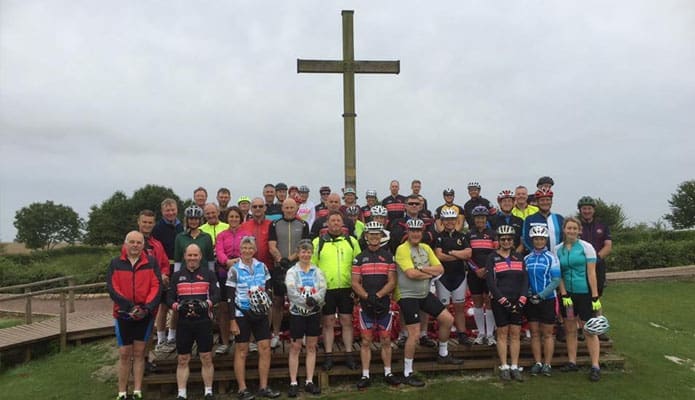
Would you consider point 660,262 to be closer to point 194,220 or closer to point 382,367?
point 382,367

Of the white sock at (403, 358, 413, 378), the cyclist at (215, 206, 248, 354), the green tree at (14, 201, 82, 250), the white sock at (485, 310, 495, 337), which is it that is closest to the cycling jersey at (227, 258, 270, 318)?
the cyclist at (215, 206, 248, 354)

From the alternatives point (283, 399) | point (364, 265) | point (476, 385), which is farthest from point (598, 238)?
point (283, 399)

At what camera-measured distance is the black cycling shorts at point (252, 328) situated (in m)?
5.79

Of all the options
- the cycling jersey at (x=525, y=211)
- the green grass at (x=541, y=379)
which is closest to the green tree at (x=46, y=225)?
the green grass at (x=541, y=379)

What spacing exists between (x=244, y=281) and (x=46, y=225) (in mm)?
90260

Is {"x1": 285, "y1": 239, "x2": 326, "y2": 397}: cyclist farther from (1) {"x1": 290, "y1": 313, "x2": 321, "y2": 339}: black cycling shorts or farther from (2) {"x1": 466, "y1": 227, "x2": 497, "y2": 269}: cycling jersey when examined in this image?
(2) {"x1": 466, "y1": 227, "x2": 497, "y2": 269}: cycling jersey

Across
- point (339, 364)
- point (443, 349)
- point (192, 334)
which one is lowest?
point (339, 364)

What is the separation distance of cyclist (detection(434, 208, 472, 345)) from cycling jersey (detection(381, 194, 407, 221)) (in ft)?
7.17

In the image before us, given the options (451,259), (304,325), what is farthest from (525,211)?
(304,325)

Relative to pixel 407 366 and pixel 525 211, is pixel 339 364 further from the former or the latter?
pixel 525 211

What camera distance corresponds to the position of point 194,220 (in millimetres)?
6473

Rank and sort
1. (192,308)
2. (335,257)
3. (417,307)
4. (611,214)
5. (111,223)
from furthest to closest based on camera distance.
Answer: (111,223), (611,214), (335,257), (417,307), (192,308)

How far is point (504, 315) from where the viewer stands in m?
6.41

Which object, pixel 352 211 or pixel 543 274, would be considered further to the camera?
pixel 352 211
